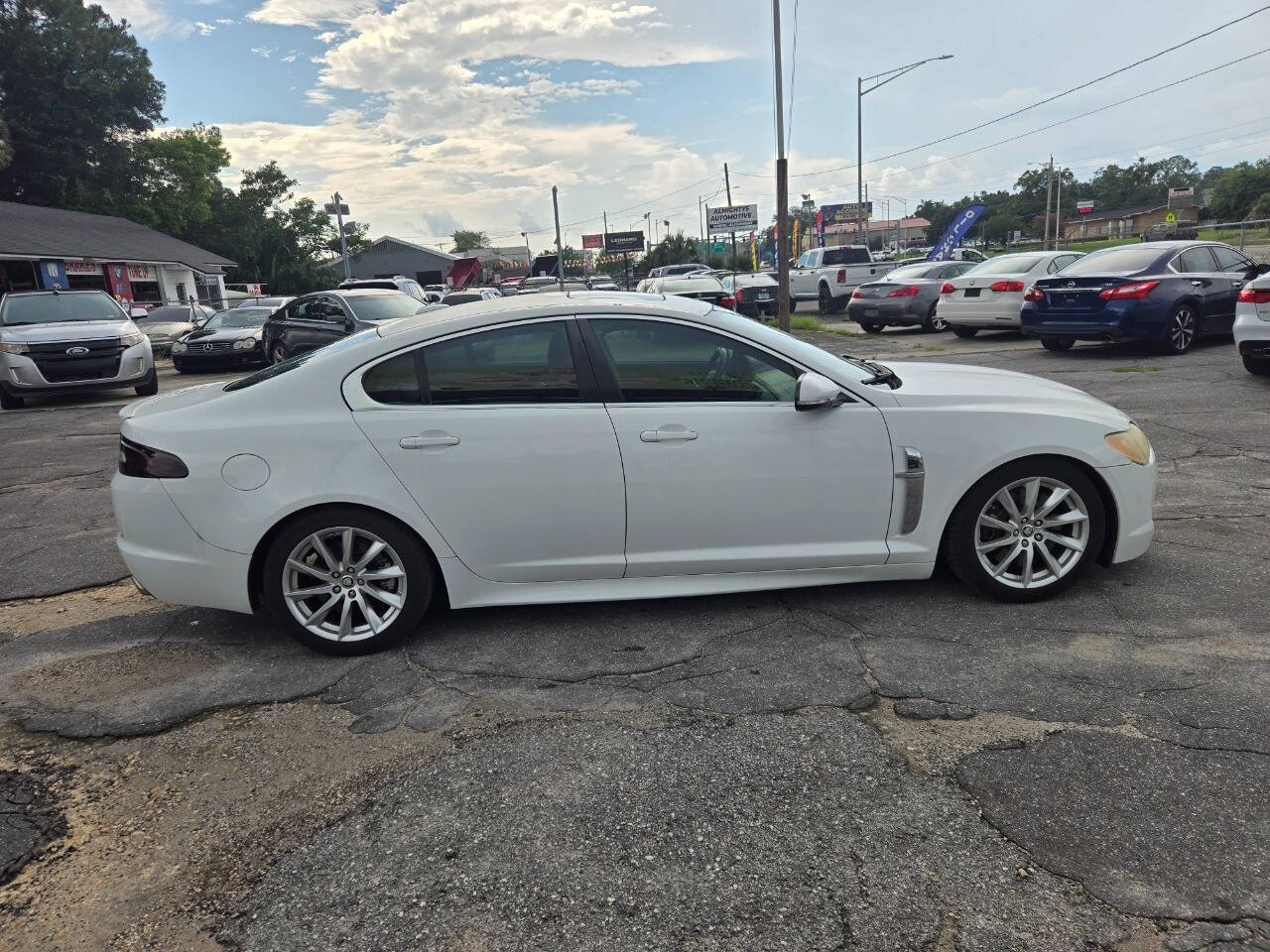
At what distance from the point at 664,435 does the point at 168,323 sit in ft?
79.2

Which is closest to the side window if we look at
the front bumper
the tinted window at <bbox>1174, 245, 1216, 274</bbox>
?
the front bumper

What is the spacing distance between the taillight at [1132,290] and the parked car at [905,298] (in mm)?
5978

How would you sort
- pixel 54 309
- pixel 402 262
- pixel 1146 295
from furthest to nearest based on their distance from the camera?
pixel 402 262
pixel 54 309
pixel 1146 295

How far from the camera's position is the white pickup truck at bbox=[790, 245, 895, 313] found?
2578cm

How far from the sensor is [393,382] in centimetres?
393

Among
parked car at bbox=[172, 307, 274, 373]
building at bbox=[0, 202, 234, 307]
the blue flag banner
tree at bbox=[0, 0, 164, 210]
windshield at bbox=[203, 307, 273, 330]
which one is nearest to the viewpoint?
parked car at bbox=[172, 307, 274, 373]

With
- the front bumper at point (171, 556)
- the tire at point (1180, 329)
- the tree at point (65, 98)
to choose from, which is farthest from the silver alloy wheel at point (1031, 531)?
the tree at point (65, 98)

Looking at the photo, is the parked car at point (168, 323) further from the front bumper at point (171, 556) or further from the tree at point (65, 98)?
the tree at point (65, 98)

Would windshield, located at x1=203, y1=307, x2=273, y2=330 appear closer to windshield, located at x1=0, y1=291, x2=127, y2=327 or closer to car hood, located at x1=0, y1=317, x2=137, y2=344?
windshield, located at x1=0, y1=291, x2=127, y2=327

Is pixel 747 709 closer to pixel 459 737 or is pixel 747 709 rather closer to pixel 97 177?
pixel 459 737

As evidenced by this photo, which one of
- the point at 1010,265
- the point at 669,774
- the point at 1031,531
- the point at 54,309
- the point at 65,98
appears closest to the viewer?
the point at 669,774

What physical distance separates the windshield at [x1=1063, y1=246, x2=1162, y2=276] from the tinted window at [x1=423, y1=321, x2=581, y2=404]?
1082 centimetres

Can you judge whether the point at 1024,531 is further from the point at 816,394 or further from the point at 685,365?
the point at 685,365

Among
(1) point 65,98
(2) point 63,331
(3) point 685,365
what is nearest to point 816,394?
(3) point 685,365
